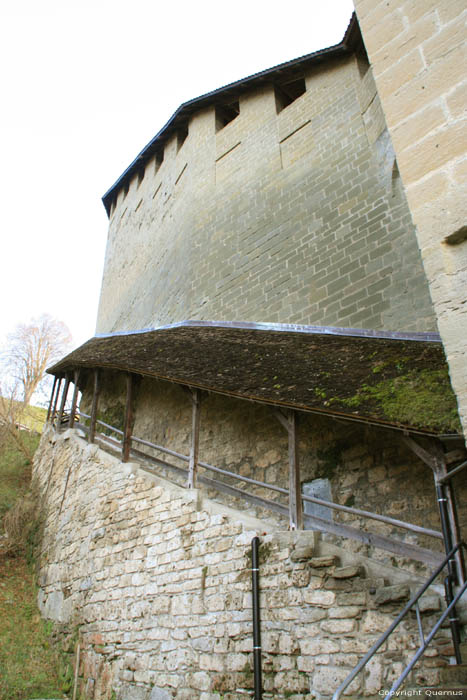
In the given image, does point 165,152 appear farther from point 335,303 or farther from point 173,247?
point 335,303

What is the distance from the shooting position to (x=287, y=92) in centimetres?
1287

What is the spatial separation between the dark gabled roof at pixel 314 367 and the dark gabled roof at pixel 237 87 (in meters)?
5.97

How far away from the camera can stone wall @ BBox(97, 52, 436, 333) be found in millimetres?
8766

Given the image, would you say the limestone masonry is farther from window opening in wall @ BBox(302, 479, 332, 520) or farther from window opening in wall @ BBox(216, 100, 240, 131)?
window opening in wall @ BBox(216, 100, 240, 131)

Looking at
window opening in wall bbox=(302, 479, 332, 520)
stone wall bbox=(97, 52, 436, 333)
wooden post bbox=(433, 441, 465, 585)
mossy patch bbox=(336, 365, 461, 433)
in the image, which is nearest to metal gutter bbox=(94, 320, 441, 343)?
stone wall bbox=(97, 52, 436, 333)

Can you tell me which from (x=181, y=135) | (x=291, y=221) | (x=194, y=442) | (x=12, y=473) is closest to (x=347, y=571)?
(x=194, y=442)

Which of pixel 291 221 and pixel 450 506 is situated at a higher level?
pixel 291 221

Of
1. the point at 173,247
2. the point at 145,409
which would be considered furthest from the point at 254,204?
the point at 145,409

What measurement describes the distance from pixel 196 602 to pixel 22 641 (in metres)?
3.38

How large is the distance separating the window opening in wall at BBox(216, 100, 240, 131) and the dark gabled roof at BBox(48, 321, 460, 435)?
677cm

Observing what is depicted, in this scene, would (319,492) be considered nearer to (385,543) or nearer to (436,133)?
(385,543)

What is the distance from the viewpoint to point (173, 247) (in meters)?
13.9

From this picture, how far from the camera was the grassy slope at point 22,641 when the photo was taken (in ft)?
19.9

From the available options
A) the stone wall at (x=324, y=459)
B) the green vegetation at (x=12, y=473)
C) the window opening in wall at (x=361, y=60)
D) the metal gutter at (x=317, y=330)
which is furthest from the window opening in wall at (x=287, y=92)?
the green vegetation at (x=12, y=473)
